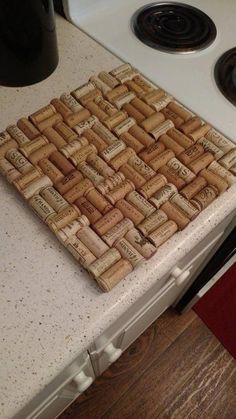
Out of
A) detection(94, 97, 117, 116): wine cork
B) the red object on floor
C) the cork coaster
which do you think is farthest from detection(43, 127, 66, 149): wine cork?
the red object on floor

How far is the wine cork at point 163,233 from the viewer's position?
48 centimetres

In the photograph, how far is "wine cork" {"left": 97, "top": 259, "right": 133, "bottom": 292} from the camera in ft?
1.46

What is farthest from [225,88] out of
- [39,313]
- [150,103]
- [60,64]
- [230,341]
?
[230,341]

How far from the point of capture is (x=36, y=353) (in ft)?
1.37

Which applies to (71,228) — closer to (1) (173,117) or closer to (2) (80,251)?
(2) (80,251)

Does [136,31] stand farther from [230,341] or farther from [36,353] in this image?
[230,341]

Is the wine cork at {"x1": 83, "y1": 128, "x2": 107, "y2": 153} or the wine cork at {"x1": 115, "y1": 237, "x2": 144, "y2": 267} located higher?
the wine cork at {"x1": 83, "y1": 128, "x2": 107, "y2": 153}

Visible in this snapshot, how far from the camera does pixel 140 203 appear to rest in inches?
20.1

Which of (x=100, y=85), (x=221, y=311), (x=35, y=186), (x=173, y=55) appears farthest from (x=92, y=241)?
(x=221, y=311)

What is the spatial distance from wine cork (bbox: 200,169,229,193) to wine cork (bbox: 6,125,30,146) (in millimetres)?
310

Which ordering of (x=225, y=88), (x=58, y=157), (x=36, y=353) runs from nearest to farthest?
(x=36, y=353)
(x=58, y=157)
(x=225, y=88)

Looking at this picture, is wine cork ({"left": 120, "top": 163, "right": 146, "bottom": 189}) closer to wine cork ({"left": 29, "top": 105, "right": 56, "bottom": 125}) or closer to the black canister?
wine cork ({"left": 29, "top": 105, "right": 56, "bottom": 125})

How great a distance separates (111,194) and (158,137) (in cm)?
16

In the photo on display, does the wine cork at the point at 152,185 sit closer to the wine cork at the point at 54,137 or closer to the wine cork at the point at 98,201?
the wine cork at the point at 98,201
